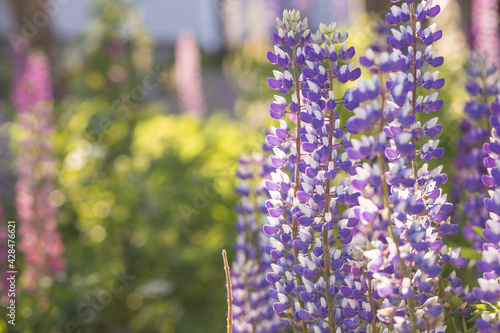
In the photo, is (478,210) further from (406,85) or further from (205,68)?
(205,68)

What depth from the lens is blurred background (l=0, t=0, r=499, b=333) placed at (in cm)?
241

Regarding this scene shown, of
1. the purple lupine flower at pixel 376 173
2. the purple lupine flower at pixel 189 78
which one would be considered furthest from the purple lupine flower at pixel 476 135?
the purple lupine flower at pixel 189 78

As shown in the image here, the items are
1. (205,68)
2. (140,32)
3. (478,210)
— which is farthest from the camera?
(205,68)

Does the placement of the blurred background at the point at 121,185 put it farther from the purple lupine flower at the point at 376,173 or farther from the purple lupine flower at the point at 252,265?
the purple lupine flower at the point at 376,173

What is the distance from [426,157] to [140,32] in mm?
4373

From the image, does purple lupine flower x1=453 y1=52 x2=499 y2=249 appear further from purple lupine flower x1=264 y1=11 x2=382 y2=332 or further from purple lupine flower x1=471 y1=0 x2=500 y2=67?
purple lupine flower x1=471 y1=0 x2=500 y2=67

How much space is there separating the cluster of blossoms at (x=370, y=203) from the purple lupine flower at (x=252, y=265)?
0.60ft

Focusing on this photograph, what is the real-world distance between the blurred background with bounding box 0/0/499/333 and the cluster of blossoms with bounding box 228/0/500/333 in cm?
70

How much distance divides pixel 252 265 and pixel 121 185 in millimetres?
2318

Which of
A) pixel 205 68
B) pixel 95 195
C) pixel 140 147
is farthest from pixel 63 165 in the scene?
pixel 205 68

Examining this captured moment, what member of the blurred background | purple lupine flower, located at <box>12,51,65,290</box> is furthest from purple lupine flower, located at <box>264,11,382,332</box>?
purple lupine flower, located at <box>12,51,65,290</box>

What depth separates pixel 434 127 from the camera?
3.07 feet

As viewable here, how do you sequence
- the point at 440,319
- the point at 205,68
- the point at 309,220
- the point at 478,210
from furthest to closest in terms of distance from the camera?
the point at 205,68 → the point at 478,210 → the point at 309,220 → the point at 440,319

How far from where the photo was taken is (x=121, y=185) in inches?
137
